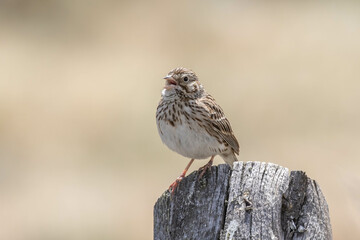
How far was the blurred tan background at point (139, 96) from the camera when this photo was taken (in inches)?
587

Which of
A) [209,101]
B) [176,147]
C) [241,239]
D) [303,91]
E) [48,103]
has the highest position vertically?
[303,91]

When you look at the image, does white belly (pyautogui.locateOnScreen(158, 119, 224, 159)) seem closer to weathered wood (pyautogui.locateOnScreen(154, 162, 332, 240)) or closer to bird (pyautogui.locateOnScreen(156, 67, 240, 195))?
bird (pyautogui.locateOnScreen(156, 67, 240, 195))

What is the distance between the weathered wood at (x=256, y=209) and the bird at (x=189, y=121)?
271cm

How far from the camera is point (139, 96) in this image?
18.7 meters

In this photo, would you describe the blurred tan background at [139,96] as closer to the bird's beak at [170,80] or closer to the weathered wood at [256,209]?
→ the bird's beak at [170,80]

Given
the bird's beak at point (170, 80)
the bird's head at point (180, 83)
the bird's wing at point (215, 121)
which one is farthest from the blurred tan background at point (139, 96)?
the bird's beak at point (170, 80)

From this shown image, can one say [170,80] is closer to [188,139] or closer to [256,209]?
[188,139]

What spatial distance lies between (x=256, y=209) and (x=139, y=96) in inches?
519

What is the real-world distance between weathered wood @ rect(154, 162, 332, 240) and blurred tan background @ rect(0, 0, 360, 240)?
5734mm

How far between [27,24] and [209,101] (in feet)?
51.0

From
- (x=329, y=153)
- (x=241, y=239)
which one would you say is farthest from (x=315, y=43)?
(x=241, y=239)

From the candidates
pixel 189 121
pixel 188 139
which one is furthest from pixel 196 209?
pixel 189 121

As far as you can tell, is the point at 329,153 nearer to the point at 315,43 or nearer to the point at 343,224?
the point at 343,224

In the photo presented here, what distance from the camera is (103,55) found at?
21.5m
